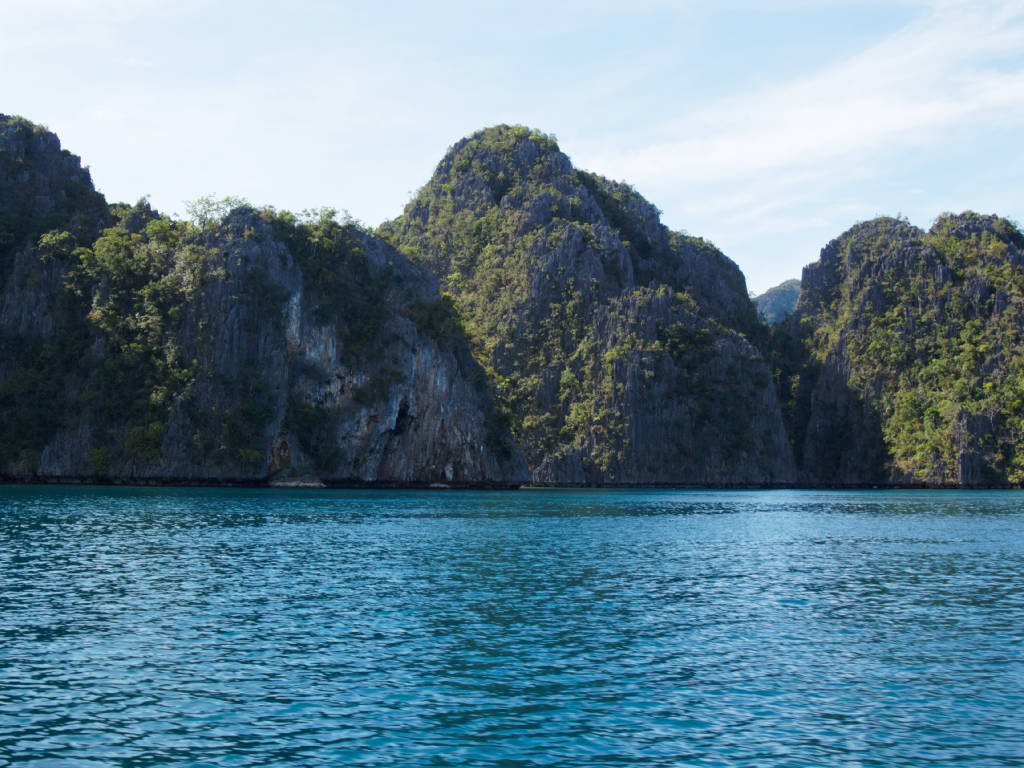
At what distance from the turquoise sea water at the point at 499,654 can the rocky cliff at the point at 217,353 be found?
6555 cm

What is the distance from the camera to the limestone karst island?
108 meters

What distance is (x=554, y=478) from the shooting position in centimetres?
16600

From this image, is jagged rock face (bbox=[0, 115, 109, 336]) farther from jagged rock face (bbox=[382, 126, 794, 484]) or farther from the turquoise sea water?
the turquoise sea water

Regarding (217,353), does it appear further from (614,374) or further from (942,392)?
(942,392)

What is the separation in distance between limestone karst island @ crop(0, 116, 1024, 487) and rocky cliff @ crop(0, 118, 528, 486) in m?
0.28

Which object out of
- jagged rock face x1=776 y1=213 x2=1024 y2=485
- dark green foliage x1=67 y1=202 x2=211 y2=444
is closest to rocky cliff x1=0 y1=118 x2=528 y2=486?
dark green foliage x1=67 y1=202 x2=211 y2=444

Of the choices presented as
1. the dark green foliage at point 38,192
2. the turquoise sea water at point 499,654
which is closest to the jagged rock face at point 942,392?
the turquoise sea water at point 499,654

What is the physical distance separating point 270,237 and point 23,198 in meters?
36.6

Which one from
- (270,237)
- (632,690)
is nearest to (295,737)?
(632,690)

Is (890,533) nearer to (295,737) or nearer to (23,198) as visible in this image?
(295,737)

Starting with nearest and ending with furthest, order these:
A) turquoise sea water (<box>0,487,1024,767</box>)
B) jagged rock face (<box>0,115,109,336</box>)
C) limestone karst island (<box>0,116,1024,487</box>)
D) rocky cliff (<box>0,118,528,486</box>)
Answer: turquoise sea water (<box>0,487,1024,767</box>)
rocky cliff (<box>0,118,528,486</box>)
limestone karst island (<box>0,116,1024,487</box>)
jagged rock face (<box>0,115,109,336</box>)

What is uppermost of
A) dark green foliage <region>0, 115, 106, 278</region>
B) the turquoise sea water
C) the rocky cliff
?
dark green foliage <region>0, 115, 106, 278</region>

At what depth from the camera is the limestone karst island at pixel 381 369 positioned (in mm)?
107500

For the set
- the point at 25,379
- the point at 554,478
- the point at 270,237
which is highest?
the point at 270,237
